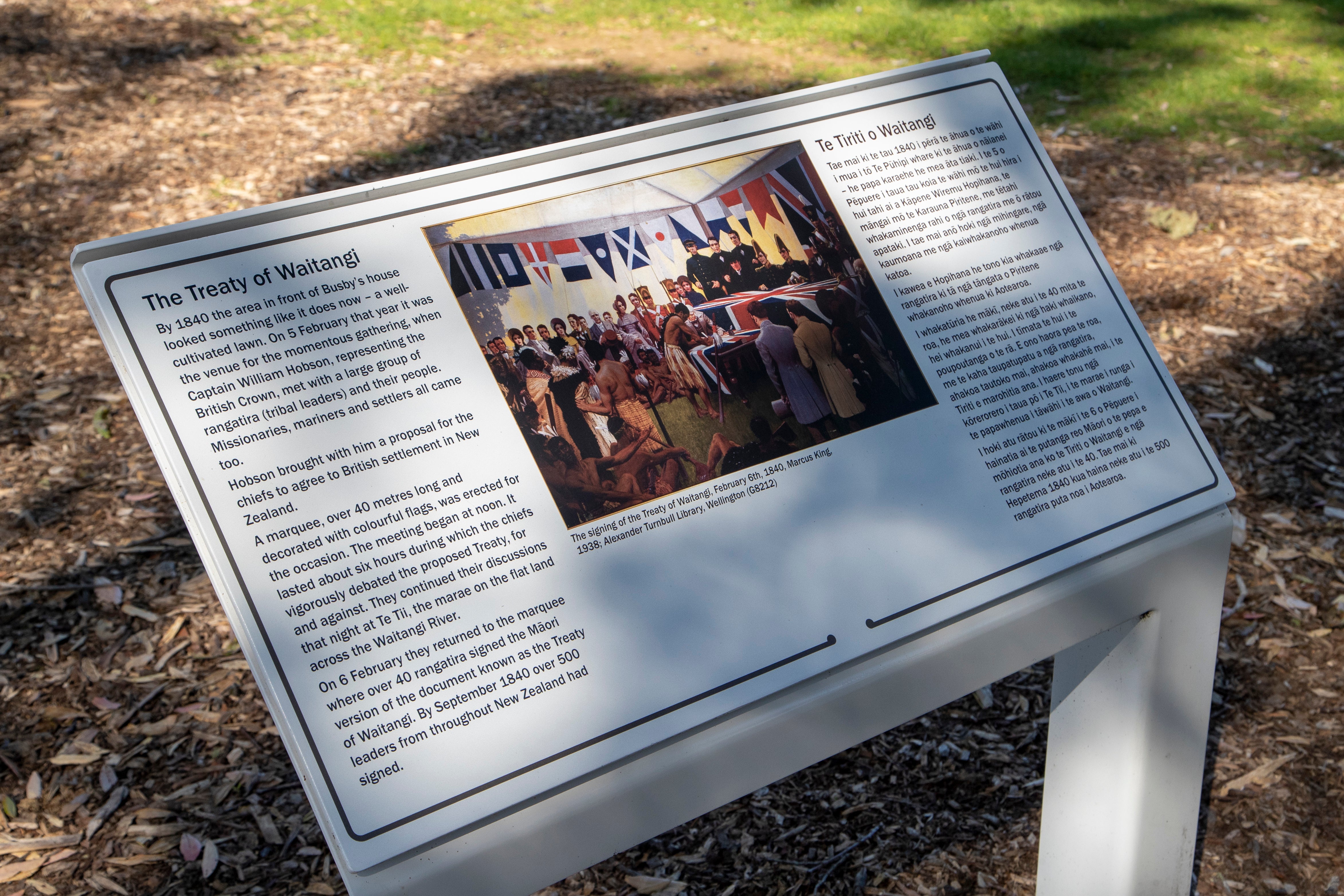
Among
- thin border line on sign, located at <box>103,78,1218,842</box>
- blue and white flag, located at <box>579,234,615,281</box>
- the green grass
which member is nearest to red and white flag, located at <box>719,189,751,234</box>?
thin border line on sign, located at <box>103,78,1218,842</box>

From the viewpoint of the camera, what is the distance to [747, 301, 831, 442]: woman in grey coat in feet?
5.12

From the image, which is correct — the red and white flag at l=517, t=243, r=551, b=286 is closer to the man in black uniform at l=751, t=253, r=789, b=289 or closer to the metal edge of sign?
the metal edge of sign

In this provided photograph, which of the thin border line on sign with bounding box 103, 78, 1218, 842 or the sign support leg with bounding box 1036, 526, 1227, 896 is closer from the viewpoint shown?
the thin border line on sign with bounding box 103, 78, 1218, 842

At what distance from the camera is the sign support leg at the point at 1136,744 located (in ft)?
6.13

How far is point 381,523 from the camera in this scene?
50.9 inches

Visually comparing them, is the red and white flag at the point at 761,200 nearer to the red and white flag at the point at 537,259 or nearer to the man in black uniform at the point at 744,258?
the man in black uniform at the point at 744,258

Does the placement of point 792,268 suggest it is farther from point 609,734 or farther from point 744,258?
point 609,734

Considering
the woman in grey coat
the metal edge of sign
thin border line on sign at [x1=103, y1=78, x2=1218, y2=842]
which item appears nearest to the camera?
thin border line on sign at [x1=103, y1=78, x2=1218, y2=842]

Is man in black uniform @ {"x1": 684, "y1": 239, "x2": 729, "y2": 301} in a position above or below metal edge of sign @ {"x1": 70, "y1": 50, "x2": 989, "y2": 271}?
below

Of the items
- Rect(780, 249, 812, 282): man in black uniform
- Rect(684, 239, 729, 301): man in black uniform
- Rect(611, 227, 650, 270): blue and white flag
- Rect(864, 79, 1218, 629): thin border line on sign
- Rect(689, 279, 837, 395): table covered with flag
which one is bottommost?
Rect(864, 79, 1218, 629): thin border line on sign

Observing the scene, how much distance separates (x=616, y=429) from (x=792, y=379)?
1.03 feet

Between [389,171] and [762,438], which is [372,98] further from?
[762,438]

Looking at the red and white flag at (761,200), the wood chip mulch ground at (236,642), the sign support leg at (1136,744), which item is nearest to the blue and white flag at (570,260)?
the red and white flag at (761,200)

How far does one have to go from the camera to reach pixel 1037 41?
7.52m
